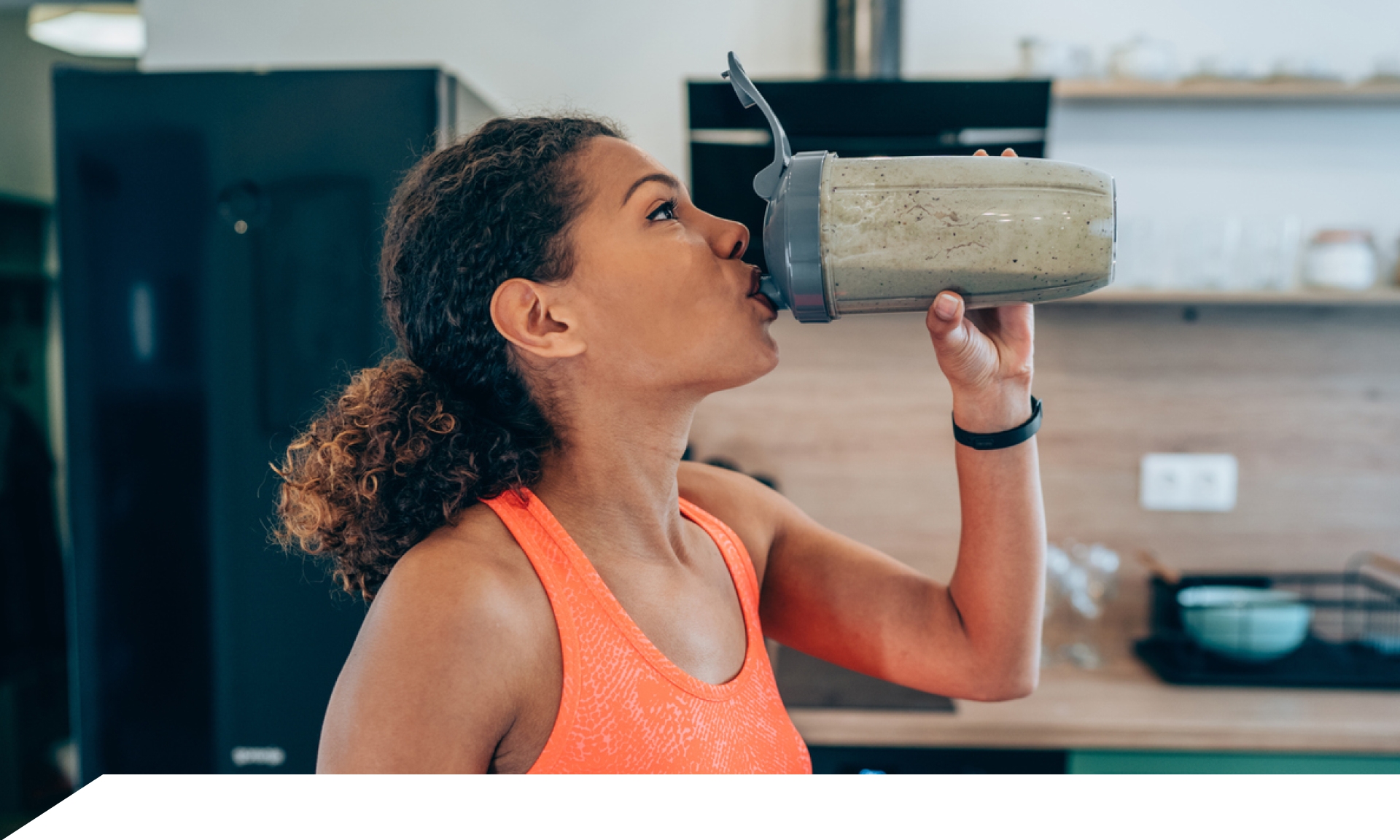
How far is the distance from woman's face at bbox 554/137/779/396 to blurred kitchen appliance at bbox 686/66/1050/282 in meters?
0.78

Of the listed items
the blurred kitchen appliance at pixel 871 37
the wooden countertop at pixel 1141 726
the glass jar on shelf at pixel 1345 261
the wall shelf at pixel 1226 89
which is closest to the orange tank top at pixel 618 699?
the wooden countertop at pixel 1141 726

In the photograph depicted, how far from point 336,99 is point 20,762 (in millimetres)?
2205

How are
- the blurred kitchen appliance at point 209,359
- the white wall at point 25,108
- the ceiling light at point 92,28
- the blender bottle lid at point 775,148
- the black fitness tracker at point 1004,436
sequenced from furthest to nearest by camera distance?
1. the white wall at point 25,108
2. the ceiling light at point 92,28
3. the blurred kitchen appliance at point 209,359
4. the black fitness tracker at point 1004,436
5. the blender bottle lid at point 775,148

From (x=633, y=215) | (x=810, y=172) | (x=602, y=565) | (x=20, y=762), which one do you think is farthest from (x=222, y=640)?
(x=20, y=762)

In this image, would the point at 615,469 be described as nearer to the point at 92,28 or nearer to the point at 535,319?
the point at 535,319

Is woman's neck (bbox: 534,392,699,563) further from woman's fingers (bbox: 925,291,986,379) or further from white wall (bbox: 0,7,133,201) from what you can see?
white wall (bbox: 0,7,133,201)

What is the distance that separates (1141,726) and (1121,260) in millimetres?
881

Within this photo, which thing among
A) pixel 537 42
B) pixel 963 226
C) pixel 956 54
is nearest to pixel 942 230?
pixel 963 226

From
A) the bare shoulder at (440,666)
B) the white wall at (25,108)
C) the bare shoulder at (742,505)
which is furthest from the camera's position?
the white wall at (25,108)

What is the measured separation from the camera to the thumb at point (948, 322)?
647mm

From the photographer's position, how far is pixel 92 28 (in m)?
2.15

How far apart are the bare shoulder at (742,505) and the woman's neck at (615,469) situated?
17cm

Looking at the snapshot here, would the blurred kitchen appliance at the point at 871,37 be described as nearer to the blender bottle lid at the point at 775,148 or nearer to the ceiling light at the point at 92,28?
the blender bottle lid at the point at 775,148

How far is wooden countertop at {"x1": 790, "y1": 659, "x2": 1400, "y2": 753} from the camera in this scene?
4.94 ft
